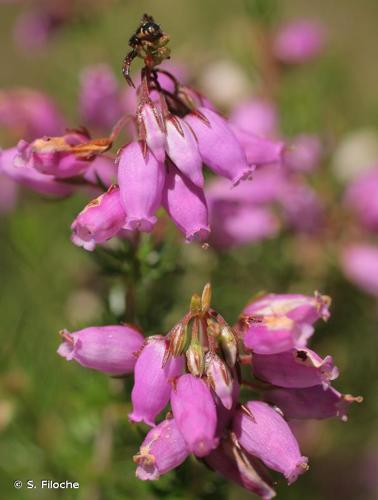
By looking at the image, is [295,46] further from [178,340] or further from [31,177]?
[178,340]

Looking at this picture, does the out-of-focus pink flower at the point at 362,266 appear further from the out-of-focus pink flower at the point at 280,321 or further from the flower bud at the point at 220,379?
the flower bud at the point at 220,379

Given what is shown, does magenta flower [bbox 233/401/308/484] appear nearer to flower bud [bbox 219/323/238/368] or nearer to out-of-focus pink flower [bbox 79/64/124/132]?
flower bud [bbox 219/323/238/368]

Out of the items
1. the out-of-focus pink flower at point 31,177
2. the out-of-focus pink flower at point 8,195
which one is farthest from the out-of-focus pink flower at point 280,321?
the out-of-focus pink flower at point 8,195

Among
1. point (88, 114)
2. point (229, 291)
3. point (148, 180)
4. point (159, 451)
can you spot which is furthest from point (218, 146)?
point (229, 291)

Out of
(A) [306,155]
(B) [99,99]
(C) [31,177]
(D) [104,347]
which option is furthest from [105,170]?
(A) [306,155]

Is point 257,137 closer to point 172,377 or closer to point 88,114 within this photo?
point 172,377

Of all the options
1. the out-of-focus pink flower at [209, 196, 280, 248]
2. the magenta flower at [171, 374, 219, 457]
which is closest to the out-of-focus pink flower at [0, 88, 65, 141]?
the out-of-focus pink flower at [209, 196, 280, 248]
